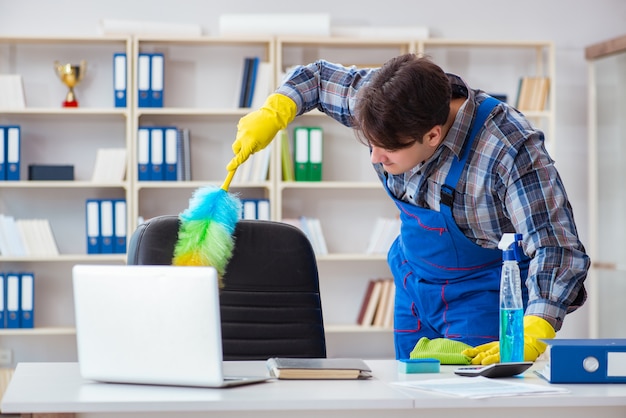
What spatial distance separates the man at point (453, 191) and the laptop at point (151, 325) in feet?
1.70

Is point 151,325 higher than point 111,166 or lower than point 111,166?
lower

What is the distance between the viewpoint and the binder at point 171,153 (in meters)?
4.55

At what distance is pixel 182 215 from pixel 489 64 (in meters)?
3.47

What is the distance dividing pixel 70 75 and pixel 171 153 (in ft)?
2.17

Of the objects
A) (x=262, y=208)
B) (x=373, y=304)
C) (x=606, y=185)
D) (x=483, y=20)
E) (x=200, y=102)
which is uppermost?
(x=483, y=20)

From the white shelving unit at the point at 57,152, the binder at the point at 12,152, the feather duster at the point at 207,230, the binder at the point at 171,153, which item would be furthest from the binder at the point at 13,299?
the feather duster at the point at 207,230

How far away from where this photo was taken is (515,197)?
193 cm

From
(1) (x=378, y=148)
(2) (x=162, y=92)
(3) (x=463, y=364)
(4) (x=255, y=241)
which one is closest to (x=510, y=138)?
(1) (x=378, y=148)

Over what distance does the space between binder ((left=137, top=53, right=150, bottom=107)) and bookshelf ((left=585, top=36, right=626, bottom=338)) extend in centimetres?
239

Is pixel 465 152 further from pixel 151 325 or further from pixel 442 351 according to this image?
pixel 151 325

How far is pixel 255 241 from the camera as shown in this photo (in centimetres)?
220

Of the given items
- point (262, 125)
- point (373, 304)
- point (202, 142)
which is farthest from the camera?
point (202, 142)

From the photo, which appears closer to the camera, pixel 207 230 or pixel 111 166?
pixel 207 230

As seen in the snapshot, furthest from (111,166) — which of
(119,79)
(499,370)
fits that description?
(499,370)
